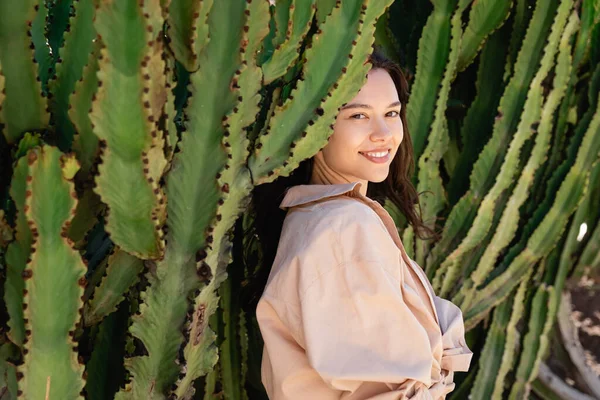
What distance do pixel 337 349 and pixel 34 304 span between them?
625mm

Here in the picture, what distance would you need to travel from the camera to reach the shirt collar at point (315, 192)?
187 centimetres

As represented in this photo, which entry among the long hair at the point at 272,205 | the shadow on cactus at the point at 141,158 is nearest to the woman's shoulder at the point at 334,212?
the shadow on cactus at the point at 141,158

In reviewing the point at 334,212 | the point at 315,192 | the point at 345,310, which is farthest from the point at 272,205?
the point at 345,310

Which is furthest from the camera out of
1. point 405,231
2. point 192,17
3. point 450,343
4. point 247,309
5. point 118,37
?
point 405,231

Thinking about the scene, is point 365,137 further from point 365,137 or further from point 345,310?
point 345,310

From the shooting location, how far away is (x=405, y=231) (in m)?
2.88

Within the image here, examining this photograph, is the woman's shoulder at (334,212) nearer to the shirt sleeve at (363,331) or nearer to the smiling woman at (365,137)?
the shirt sleeve at (363,331)

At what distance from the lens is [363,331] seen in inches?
65.5

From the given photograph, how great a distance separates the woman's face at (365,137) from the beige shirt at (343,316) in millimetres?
208

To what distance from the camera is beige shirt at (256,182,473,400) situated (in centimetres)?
165

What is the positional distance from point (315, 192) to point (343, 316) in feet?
1.21

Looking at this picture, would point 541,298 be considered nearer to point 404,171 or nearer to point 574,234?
point 574,234

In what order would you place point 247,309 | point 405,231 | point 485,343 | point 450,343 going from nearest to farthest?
point 450,343 < point 247,309 < point 405,231 < point 485,343

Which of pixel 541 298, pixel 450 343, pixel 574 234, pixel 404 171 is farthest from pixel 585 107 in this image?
pixel 450 343
